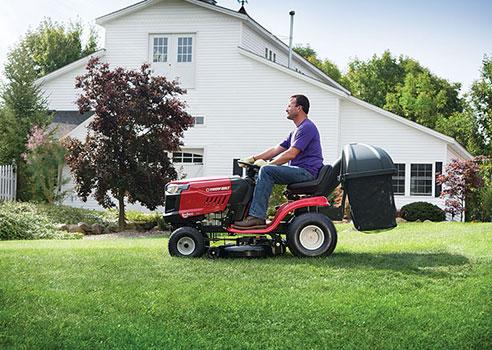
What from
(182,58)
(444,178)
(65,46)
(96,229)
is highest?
(65,46)

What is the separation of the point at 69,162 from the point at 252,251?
1140 centimetres

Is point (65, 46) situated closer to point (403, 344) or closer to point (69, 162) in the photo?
point (69, 162)

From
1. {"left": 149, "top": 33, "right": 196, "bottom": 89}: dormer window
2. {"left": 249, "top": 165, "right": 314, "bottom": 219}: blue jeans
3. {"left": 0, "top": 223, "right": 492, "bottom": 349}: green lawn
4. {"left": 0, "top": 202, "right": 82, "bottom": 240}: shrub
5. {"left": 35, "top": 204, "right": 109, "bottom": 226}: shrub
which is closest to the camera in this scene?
{"left": 0, "top": 223, "right": 492, "bottom": 349}: green lawn

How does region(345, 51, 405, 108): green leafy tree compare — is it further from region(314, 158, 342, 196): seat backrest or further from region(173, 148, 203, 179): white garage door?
region(314, 158, 342, 196): seat backrest

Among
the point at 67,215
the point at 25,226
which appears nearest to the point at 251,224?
the point at 25,226

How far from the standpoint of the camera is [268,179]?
890cm

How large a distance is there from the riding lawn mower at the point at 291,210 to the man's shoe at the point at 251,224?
0.14ft

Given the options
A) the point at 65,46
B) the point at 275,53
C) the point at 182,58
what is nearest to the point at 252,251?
the point at 182,58

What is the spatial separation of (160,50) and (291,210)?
19.6 metres

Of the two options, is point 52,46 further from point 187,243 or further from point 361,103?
point 187,243

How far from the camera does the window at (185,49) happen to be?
2738cm

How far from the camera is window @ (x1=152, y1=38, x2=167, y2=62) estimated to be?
1086 inches

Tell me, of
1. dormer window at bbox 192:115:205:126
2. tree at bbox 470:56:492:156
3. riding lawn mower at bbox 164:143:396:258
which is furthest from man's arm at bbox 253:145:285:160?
tree at bbox 470:56:492:156

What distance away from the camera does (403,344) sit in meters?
5.88
